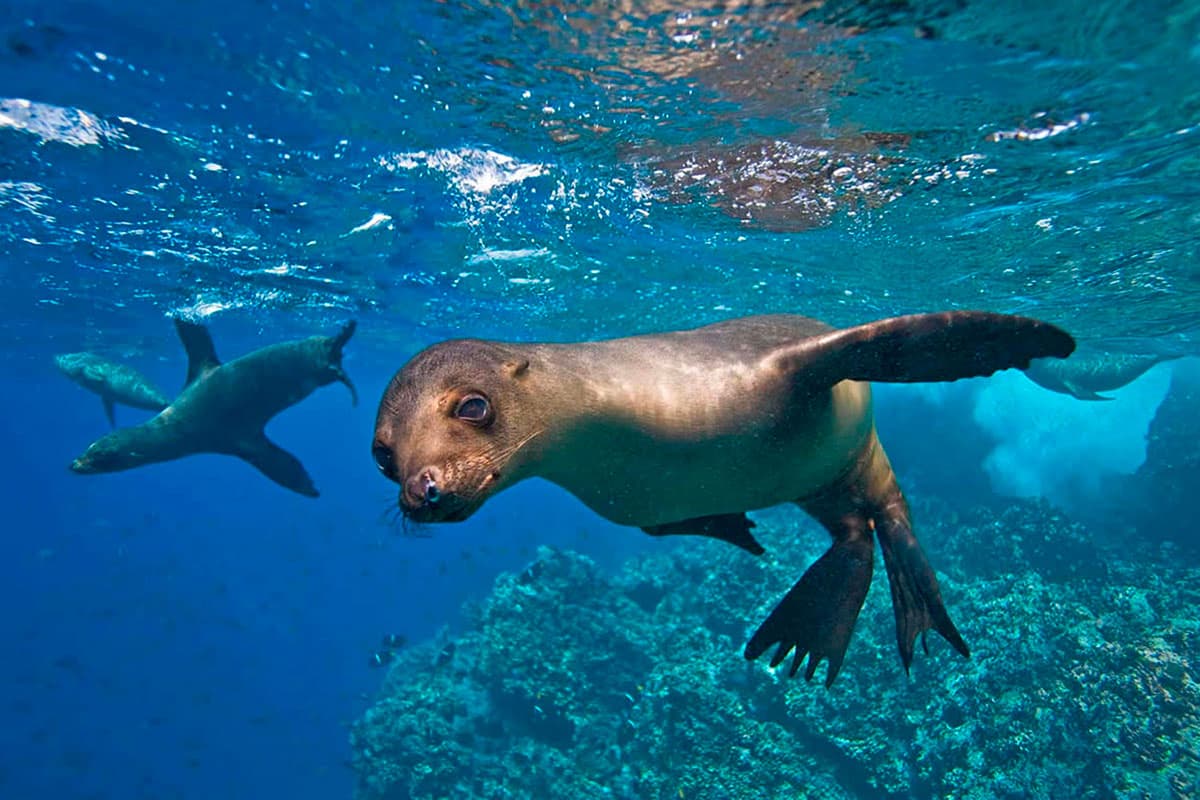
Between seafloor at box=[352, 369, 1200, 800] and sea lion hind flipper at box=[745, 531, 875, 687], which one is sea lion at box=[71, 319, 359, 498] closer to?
seafloor at box=[352, 369, 1200, 800]

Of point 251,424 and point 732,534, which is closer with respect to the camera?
point 732,534

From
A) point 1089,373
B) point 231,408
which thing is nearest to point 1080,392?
point 1089,373

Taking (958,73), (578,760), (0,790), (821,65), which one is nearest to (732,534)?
(821,65)

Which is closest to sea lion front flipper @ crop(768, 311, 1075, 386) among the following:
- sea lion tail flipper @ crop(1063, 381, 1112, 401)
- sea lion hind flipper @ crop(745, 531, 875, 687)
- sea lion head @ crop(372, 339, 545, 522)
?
sea lion hind flipper @ crop(745, 531, 875, 687)

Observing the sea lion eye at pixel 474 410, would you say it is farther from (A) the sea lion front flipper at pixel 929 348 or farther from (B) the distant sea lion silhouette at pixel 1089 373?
(B) the distant sea lion silhouette at pixel 1089 373

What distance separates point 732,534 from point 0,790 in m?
46.2

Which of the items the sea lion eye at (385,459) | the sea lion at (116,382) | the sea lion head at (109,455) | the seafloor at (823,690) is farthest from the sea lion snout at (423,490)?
the sea lion at (116,382)

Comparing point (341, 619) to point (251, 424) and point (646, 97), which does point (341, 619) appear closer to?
point (251, 424)

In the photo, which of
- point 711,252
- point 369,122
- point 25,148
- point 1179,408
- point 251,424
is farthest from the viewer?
point 1179,408

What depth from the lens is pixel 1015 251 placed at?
11.1m

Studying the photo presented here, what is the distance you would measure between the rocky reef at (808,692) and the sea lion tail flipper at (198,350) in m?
7.50

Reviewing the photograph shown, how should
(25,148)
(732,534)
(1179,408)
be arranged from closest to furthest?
(732,534), (25,148), (1179,408)

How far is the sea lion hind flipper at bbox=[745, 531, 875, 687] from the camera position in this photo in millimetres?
4059

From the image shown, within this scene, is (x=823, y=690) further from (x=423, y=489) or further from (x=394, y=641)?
(x=423, y=489)
